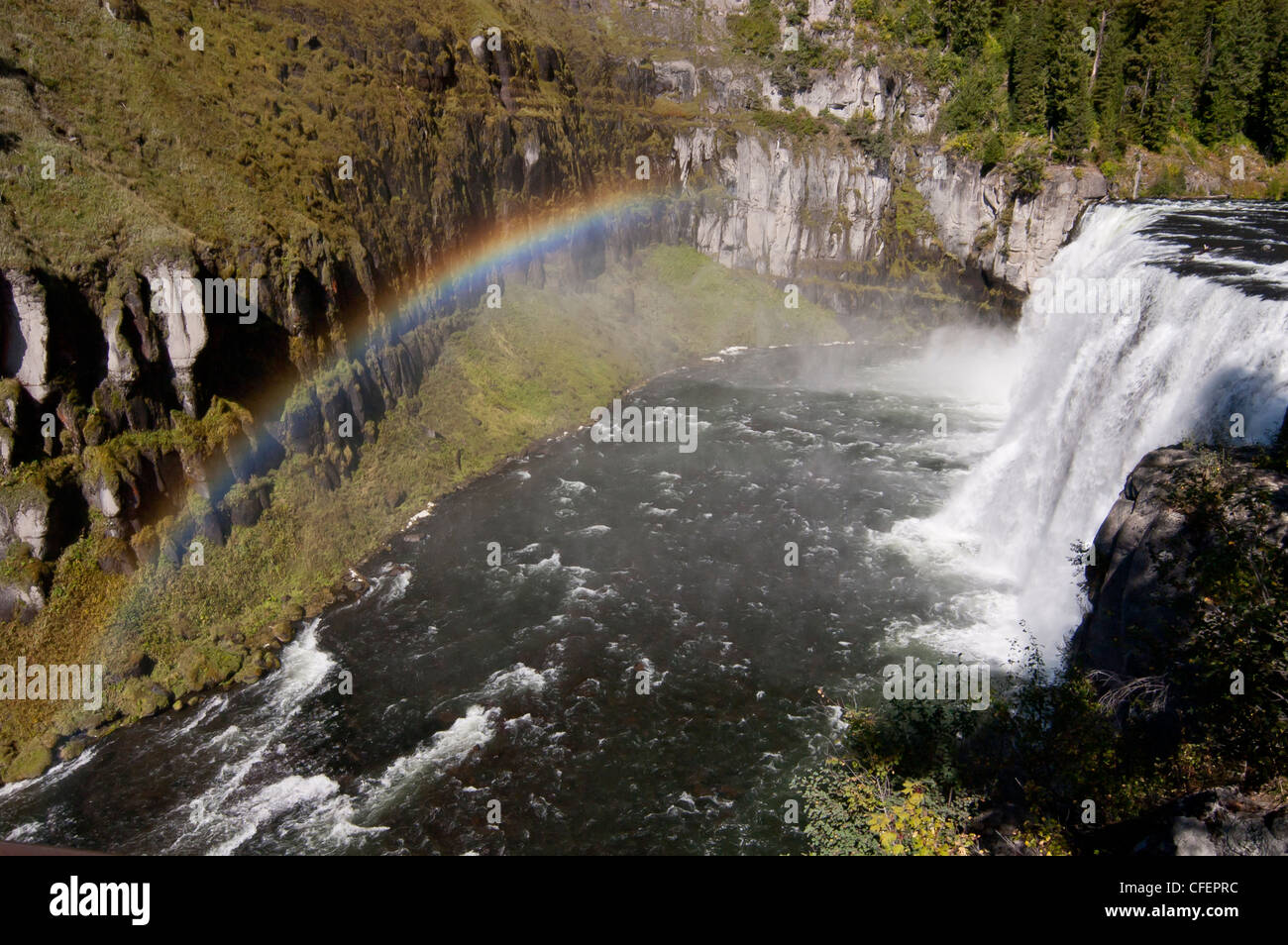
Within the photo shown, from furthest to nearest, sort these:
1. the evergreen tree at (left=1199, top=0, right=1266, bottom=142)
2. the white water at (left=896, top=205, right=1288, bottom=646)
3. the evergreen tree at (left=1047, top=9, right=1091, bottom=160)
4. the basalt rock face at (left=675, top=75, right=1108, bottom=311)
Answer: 1. the basalt rock face at (left=675, top=75, right=1108, bottom=311)
2. the evergreen tree at (left=1047, top=9, right=1091, bottom=160)
3. the evergreen tree at (left=1199, top=0, right=1266, bottom=142)
4. the white water at (left=896, top=205, right=1288, bottom=646)

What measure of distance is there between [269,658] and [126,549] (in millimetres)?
7292

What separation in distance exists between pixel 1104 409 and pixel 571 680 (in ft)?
81.4

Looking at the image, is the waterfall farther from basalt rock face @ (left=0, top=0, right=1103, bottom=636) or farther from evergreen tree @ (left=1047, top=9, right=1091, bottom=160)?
basalt rock face @ (left=0, top=0, right=1103, bottom=636)

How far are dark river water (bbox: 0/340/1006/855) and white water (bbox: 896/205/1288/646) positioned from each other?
2.44m

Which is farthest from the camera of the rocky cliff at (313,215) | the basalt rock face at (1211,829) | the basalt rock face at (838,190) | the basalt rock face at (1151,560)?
the basalt rock face at (838,190)

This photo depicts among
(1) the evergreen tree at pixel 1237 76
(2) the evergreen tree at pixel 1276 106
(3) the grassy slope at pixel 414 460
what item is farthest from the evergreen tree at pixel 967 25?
(3) the grassy slope at pixel 414 460

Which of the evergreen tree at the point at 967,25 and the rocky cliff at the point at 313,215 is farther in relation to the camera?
the evergreen tree at the point at 967,25

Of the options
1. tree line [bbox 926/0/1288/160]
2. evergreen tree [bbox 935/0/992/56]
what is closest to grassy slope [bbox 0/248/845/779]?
tree line [bbox 926/0/1288/160]

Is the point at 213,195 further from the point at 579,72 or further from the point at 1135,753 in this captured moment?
the point at 579,72

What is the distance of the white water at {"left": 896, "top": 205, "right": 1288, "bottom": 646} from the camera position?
26453 millimetres

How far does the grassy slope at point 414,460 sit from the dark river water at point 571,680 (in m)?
2.22

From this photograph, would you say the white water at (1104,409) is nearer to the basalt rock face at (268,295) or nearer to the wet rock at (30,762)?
the basalt rock face at (268,295)

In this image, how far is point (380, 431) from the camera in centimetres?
4725

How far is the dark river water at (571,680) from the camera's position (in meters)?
24.3
